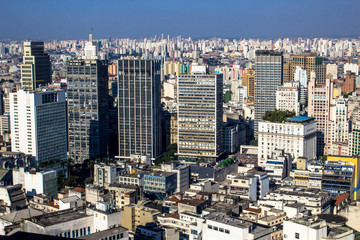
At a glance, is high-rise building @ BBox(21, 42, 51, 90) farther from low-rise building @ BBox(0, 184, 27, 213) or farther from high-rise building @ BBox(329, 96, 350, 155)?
high-rise building @ BBox(329, 96, 350, 155)

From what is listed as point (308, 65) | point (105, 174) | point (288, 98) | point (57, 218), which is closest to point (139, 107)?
point (105, 174)

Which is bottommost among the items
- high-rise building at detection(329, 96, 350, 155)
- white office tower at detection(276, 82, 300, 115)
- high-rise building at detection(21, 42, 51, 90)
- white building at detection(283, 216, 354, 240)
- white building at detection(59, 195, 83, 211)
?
white building at detection(59, 195, 83, 211)

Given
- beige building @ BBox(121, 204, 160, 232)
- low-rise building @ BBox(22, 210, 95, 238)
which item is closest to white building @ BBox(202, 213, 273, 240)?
low-rise building @ BBox(22, 210, 95, 238)

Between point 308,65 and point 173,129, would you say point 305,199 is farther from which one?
point 308,65

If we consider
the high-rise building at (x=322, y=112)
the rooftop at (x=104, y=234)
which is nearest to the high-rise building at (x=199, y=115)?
the high-rise building at (x=322, y=112)

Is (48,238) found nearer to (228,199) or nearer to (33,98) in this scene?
(228,199)

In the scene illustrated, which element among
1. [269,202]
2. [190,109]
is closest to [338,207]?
[269,202]

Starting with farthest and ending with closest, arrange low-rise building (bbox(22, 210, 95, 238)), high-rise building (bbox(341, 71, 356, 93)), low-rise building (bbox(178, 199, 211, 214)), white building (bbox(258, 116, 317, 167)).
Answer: high-rise building (bbox(341, 71, 356, 93))
white building (bbox(258, 116, 317, 167))
low-rise building (bbox(178, 199, 211, 214))
low-rise building (bbox(22, 210, 95, 238))
